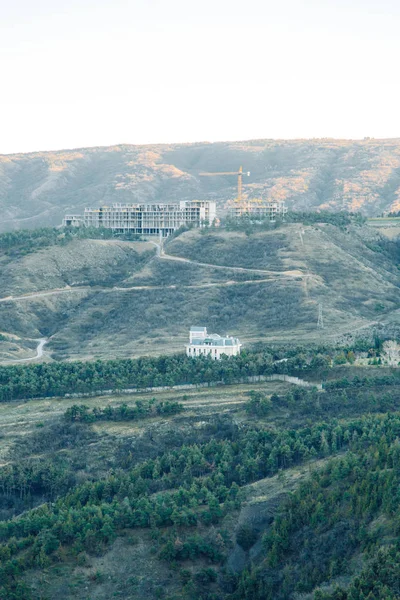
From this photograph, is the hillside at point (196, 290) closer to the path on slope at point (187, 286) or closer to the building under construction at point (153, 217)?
the path on slope at point (187, 286)

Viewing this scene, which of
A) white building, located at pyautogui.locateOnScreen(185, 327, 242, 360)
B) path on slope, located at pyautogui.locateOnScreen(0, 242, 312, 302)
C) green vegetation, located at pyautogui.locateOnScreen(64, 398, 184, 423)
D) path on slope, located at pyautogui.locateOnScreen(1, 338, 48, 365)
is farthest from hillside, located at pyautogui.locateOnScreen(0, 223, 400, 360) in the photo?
green vegetation, located at pyautogui.locateOnScreen(64, 398, 184, 423)

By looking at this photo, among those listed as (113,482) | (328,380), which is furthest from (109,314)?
(113,482)

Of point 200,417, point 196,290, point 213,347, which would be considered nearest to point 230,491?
point 200,417

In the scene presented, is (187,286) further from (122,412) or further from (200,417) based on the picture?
(200,417)

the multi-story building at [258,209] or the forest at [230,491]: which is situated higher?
the multi-story building at [258,209]

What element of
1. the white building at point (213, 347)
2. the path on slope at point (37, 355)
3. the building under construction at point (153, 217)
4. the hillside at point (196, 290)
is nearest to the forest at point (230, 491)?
the white building at point (213, 347)

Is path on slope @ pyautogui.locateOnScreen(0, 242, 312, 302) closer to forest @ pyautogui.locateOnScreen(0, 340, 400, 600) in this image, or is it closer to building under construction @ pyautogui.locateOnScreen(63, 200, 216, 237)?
building under construction @ pyautogui.locateOnScreen(63, 200, 216, 237)
